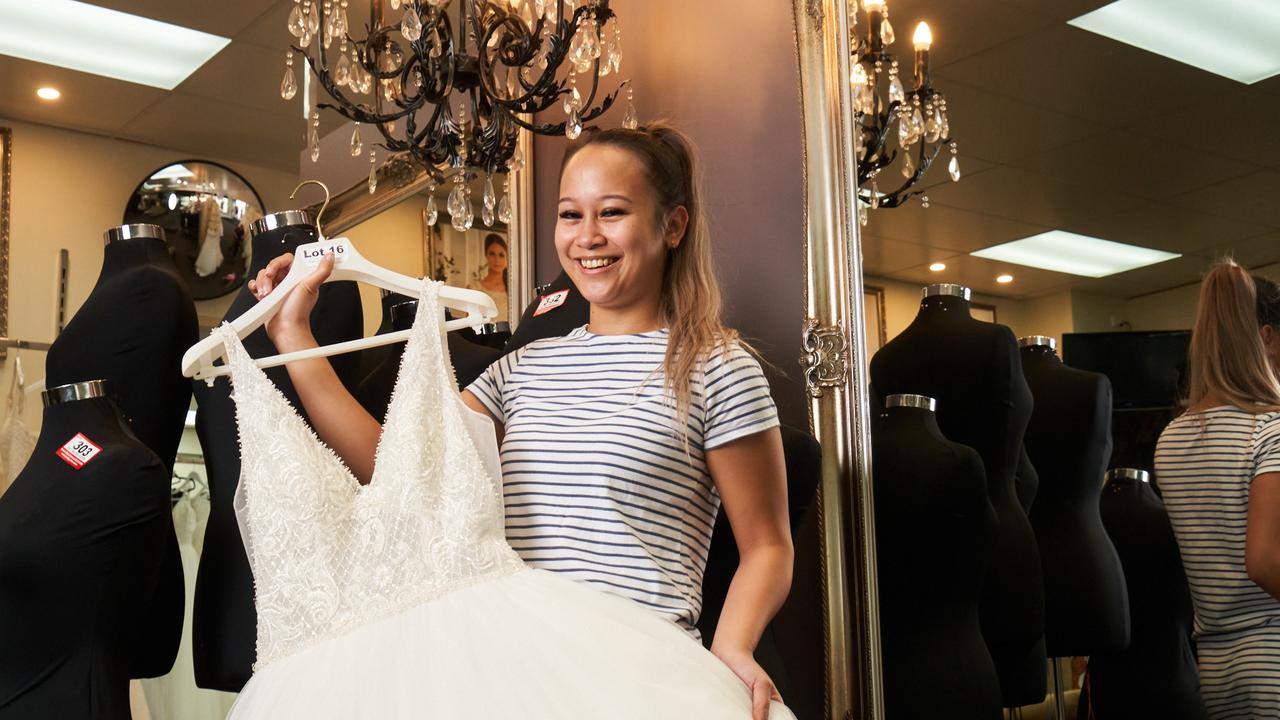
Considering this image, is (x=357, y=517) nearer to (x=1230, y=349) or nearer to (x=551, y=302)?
(x=551, y=302)

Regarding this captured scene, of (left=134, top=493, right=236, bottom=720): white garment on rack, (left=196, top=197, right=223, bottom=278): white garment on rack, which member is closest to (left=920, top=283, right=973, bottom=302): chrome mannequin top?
(left=134, top=493, right=236, bottom=720): white garment on rack

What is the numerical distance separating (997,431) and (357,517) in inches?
43.1

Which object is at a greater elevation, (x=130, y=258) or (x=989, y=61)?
(x=989, y=61)

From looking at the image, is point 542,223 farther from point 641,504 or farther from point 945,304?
point 641,504

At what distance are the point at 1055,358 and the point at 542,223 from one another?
186 cm

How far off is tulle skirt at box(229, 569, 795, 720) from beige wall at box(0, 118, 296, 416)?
2864mm

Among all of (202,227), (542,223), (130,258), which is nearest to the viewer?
(130,258)

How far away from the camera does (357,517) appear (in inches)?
58.1

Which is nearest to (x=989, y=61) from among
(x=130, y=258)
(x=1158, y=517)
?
(x=1158, y=517)

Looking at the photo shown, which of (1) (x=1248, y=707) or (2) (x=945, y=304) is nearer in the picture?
(1) (x=1248, y=707)

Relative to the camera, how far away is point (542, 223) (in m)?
3.45

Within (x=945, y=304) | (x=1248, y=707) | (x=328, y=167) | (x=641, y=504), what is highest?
(x=328, y=167)

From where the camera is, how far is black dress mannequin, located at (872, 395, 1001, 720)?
6.68 feet

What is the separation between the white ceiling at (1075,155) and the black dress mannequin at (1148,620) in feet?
1.07
